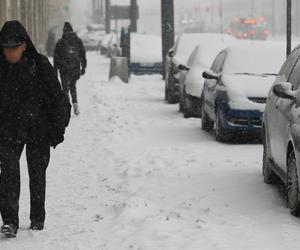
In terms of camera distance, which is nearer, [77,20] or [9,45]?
[9,45]

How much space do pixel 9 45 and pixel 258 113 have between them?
5789 mm

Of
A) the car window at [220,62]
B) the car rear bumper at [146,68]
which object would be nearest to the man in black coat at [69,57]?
the car window at [220,62]

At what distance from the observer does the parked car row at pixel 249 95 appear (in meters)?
7.11

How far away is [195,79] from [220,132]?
10.6ft

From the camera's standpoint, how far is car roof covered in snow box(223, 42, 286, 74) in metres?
12.7

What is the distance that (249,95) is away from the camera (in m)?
11.4

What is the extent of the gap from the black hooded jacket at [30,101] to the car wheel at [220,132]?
17.9 ft

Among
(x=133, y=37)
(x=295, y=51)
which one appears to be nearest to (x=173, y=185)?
(x=295, y=51)

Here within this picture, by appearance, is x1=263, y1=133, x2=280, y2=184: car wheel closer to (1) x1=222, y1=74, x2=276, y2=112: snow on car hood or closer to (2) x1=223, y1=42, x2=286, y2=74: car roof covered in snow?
(1) x1=222, y1=74, x2=276, y2=112: snow on car hood

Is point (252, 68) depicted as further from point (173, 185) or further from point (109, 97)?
point (109, 97)

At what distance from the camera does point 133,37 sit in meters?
31.0

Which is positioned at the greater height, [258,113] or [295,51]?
[295,51]

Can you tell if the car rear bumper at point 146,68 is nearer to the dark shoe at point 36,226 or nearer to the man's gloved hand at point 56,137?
the dark shoe at point 36,226

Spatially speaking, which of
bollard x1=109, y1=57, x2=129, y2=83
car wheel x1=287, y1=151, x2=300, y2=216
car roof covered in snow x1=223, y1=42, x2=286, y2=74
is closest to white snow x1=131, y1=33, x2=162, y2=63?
bollard x1=109, y1=57, x2=129, y2=83
